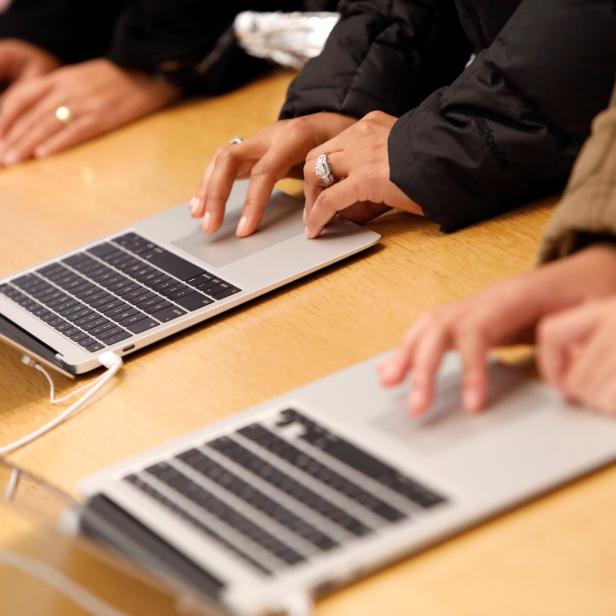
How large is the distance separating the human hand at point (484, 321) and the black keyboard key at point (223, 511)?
0.13 metres

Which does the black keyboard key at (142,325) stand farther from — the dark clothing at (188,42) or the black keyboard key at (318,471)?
the dark clothing at (188,42)

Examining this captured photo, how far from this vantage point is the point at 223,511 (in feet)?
2.14

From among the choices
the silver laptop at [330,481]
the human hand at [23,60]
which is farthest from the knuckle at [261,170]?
the human hand at [23,60]

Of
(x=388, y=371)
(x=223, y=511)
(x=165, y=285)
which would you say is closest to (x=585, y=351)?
(x=388, y=371)

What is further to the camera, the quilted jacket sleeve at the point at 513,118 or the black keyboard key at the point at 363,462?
the quilted jacket sleeve at the point at 513,118

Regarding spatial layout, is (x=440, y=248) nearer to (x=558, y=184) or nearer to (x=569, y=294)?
(x=558, y=184)

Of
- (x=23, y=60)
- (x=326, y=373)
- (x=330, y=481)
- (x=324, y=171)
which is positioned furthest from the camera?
(x=23, y=60)

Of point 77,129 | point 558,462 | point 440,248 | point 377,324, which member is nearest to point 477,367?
point 558,462

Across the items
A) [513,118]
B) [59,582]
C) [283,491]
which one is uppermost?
[513,118]

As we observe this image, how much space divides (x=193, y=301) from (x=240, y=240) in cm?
12

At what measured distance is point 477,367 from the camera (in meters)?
0.68

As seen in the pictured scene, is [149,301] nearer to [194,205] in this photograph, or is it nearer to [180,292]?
[180,292]

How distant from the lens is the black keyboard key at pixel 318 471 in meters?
0.62

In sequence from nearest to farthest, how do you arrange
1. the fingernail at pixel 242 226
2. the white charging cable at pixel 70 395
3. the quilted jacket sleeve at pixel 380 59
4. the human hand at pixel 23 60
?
the white charging cable at pixel 70 395 → the fingernail at pixel 242 226 → the quilted jacket sleeve at pixel 380 59 → the human hand at pixel 23 60
